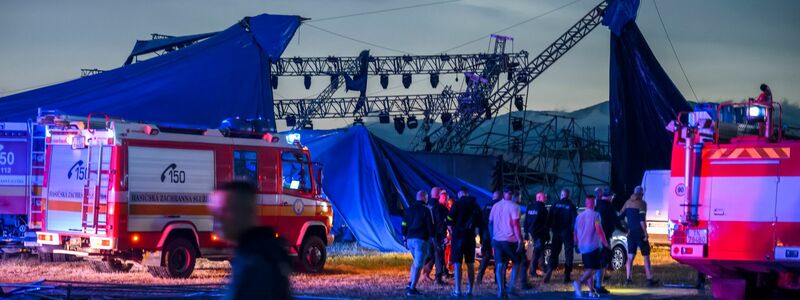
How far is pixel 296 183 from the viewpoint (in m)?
21.4

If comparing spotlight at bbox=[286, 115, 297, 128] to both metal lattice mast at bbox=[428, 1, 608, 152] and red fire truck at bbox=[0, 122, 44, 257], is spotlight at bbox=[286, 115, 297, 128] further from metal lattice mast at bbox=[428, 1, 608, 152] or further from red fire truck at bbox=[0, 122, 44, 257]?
red fire truck at bbox=[0, 122, 44, 257]

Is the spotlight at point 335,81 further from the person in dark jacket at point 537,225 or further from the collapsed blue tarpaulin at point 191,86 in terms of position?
the person in dark jacket at point 537,225

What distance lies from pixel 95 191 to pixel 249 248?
1436 centimetres

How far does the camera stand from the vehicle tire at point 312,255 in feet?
70.6

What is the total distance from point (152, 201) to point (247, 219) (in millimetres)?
14074

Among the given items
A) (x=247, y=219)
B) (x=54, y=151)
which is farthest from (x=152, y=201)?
(x=247, y=219)

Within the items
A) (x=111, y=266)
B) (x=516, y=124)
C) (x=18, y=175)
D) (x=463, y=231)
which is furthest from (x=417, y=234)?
(x=516, y=124)

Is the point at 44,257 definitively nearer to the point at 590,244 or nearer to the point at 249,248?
the point at 590,244

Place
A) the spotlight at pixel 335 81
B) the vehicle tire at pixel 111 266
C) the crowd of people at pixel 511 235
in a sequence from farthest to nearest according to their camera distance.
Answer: the spotlight at pixel 335 81 < the vehicle tire at pixel 111 266 < the crowd of people at pixel 511 235

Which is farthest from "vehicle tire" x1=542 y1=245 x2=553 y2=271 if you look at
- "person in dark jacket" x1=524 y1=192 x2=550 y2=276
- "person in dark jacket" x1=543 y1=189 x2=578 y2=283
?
"person in dark jacket" x1=524 y1=192 x2=550 y2=276

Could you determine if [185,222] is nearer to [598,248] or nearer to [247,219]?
[598,248]

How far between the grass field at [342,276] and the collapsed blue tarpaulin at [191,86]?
3980 millimetres

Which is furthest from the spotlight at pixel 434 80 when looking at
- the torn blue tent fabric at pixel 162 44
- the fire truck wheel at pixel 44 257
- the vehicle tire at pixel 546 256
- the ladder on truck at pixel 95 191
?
the ladder on truck at pixel 95 191

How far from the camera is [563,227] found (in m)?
20.9
